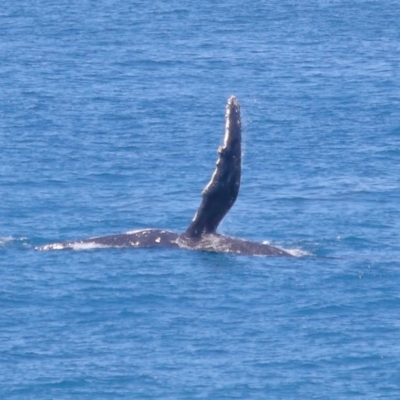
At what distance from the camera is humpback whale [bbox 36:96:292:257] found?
36312mm

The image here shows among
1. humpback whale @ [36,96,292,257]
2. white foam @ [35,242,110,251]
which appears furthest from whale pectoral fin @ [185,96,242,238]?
white foam @ [35,242,110,251]

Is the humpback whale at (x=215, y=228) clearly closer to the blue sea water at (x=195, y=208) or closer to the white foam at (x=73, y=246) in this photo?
the white foam at (x=73, y=246)

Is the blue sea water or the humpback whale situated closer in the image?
the blue sea water

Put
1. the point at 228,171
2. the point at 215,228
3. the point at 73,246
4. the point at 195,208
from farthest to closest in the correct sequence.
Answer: the point at 195,208 → the point at 73,246 → the point at 215,228 → the point at 228,171

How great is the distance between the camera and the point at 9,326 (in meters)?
33.8

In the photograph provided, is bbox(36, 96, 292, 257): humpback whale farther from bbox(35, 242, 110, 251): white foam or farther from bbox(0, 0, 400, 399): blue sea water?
bbox(0, 0, 400, 399): blue sea water

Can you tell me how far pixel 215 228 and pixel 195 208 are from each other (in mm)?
6030

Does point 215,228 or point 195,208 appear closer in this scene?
point 215,228

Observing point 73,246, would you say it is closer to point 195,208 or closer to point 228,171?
point 228,171

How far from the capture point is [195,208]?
4322 cm

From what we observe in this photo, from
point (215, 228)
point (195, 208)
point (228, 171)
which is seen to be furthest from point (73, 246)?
point (195, 208)

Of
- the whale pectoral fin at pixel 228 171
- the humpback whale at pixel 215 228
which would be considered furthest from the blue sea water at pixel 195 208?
the whale pectoral fin at pixel 228 171

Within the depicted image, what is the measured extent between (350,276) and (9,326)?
7.37 meters

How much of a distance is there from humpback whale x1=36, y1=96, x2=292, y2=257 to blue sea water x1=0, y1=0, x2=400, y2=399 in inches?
14.1
